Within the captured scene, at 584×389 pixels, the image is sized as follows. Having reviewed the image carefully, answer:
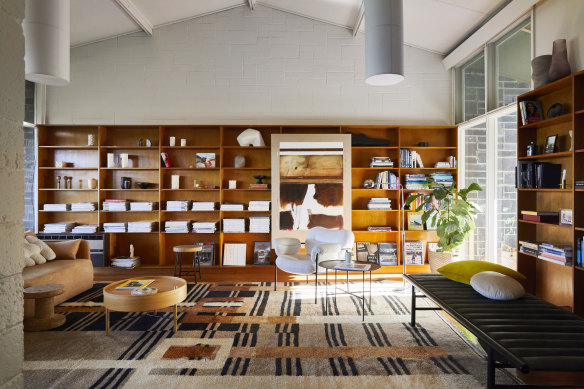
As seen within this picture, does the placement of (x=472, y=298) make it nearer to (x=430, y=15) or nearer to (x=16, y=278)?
(x=16, y=278)

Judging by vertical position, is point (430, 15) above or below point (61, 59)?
above

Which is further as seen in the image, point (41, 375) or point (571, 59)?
point (571, 59)

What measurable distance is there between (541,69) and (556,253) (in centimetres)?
181

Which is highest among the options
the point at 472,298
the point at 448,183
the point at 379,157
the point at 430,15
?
the point at 430,15

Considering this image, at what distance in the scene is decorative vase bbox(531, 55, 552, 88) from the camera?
3.63 meters

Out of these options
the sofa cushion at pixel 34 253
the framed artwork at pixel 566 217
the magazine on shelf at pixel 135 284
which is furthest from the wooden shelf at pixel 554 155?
the sofa cushion at pixel 34 253

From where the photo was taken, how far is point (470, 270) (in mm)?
3430

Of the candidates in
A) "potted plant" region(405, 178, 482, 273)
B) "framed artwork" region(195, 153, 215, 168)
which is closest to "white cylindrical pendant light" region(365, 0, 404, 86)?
"potted plant" region(405, 178, 482, 273)

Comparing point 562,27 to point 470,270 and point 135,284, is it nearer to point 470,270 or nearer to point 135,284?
point 470,270

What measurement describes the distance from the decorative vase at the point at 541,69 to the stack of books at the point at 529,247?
5.27 feet

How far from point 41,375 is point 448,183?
566 cm

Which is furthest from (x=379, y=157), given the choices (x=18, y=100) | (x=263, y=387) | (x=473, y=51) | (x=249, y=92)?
(x=18, y=100)

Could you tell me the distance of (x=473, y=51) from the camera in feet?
17.7

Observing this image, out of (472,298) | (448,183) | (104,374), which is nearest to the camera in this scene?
(104,374)
